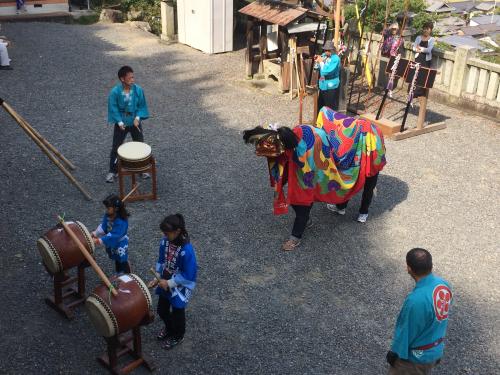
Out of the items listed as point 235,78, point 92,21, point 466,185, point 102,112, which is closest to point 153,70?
point 235,78

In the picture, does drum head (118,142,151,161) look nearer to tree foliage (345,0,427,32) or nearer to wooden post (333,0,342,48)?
wooden post (333,0,342,48)

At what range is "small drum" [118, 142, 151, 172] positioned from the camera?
24.1 ft

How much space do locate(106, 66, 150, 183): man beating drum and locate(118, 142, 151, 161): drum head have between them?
429 mm

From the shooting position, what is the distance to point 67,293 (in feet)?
18.9

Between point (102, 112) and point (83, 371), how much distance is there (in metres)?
6.72

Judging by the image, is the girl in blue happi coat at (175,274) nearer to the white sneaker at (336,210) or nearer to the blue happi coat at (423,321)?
the blue happi coat at (423,321)

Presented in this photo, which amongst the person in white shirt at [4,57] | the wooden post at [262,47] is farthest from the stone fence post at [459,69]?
the person in white shirt at [4,57]

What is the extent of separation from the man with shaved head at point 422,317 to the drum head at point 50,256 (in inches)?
117

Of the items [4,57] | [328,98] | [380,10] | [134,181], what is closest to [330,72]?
[328,98]

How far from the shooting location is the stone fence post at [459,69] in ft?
36.8

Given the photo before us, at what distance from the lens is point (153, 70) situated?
13.5 meters

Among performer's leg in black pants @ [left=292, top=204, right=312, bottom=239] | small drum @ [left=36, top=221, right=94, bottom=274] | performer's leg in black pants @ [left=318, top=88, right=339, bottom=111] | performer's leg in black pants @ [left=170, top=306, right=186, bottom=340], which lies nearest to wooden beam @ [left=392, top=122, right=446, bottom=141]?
performer's leg in black pants @ [left=318, top=88, right=339, bottom=111]

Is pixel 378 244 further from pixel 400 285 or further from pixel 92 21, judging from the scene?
pixel 92 21

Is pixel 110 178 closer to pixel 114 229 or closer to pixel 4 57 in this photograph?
pixel 114 229
